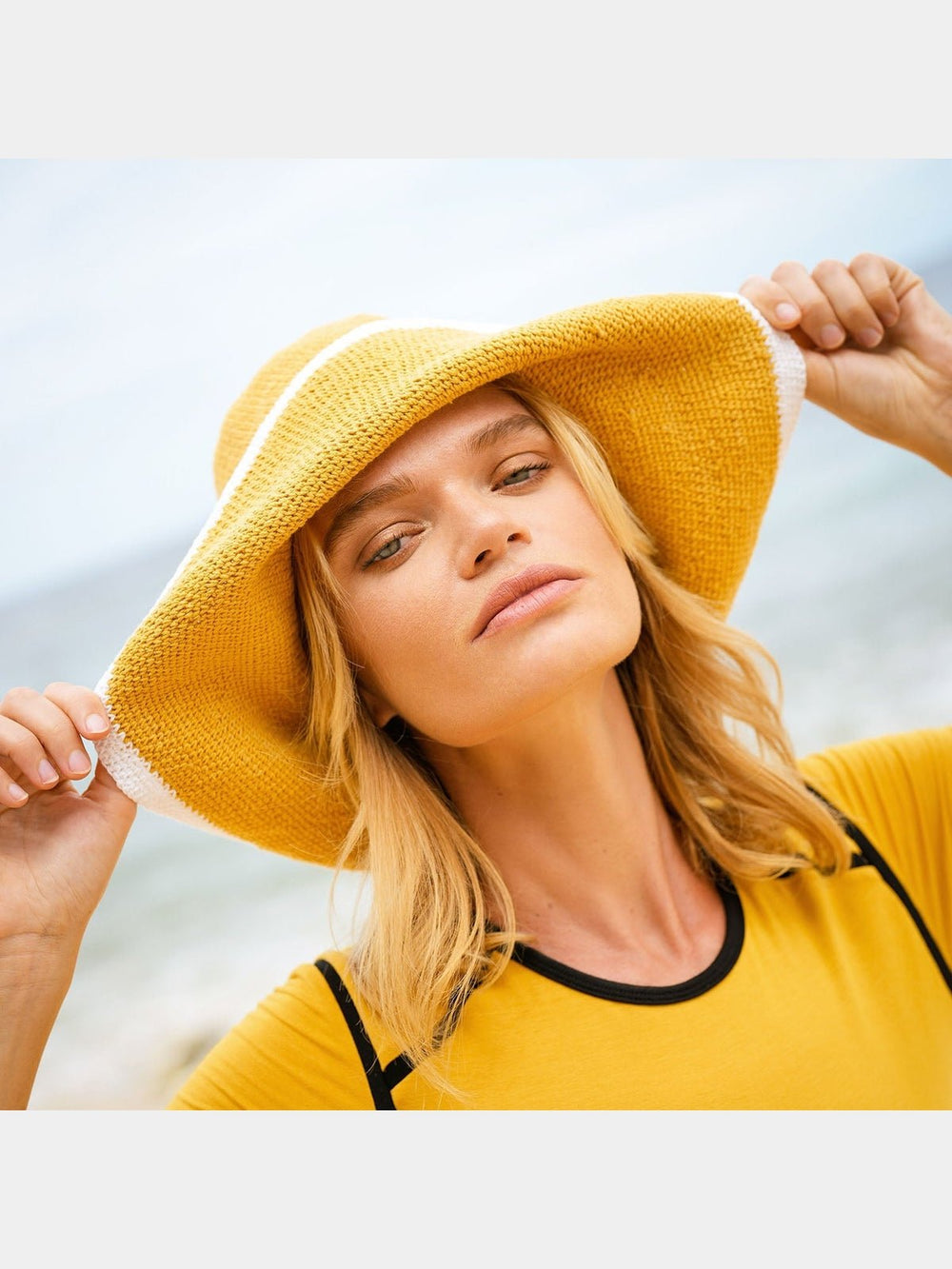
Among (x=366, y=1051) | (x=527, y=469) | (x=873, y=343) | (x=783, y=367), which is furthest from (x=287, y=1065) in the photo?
(x=873, y=343)

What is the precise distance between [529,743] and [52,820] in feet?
1.75

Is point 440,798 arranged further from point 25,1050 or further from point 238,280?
point 238,280

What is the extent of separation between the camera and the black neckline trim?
1145 millimetres

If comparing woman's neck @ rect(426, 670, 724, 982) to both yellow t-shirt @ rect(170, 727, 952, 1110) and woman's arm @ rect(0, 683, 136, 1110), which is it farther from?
woman's arm @ rect(0, 683, 136, 1110)

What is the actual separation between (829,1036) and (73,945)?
32.7 inches

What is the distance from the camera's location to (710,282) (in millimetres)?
2121

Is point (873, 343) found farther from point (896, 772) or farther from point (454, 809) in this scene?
point (454, 809)

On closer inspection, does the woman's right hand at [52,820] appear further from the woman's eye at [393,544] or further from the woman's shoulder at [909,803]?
the woman's shoulder at [909,803]

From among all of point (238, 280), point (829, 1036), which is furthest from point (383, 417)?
point (238, 280)

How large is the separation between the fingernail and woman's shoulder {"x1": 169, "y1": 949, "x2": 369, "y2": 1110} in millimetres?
353

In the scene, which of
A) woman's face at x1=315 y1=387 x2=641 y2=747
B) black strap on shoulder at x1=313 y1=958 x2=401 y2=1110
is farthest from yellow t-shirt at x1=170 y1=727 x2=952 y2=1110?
woman's face at x1=315 y1=387 x2=641 y2=747

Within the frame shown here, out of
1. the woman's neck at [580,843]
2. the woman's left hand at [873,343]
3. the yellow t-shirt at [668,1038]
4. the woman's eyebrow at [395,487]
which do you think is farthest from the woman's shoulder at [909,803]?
the woman's eyebrow at [395,487]

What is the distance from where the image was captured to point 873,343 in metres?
1.32

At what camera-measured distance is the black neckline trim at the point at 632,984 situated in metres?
1.14
